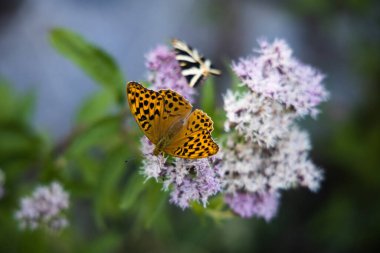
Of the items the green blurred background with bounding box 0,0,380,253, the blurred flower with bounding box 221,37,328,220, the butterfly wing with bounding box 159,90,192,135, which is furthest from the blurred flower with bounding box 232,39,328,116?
the green blurred background with bounding box 0,0,380,253

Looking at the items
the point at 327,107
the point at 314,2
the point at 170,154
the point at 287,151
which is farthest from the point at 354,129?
the point at 170,154

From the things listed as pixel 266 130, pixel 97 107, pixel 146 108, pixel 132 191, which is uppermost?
pixel 97 107

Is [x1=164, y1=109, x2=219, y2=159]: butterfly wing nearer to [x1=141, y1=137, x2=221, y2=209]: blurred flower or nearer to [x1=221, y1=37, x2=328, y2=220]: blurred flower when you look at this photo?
[x1=141, y1=137, x2=221, y2=209]: blurred flower

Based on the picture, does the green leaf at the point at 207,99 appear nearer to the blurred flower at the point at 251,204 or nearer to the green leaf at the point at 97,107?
the blurred flower at the point at 251,204

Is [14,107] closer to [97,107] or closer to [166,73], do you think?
[97,107]

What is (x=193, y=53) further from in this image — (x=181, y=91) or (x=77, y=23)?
(x=77, y=23)

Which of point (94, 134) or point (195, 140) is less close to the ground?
point (94, 134)

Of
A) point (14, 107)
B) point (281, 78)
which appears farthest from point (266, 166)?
point (14, 107)
